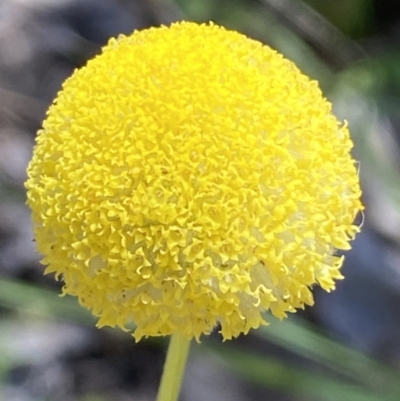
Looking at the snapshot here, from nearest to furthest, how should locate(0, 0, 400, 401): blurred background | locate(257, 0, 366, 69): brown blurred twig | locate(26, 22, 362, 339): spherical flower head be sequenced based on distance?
locate(26, 22, 362, 339): spherical flower head, locate(0, 0, 400, 401): blurred background, locate(257, 0, 366, 69): brown blurred twig

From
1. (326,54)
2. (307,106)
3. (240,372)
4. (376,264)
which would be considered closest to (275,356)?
(240,372)

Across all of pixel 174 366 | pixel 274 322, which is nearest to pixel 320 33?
pixel 274 322

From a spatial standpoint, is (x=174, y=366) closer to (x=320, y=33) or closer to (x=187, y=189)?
(x=187, y=189)

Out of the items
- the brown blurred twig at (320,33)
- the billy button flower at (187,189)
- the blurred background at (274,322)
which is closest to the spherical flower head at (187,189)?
the billy button flower at (187,189)

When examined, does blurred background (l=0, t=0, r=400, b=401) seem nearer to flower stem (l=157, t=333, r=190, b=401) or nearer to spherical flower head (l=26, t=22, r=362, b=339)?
flower stem (l=157, t=333, r=190, b=401)

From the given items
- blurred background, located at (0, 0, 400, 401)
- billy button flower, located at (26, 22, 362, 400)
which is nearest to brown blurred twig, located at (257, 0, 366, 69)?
blurred background, located at (0, 0, 400, 401)

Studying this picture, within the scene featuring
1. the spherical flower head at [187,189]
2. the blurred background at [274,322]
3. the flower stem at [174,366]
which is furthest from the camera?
the blurred background at [274,322]

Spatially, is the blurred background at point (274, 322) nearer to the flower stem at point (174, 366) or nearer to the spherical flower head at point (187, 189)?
the flower stem at point (174, 366)
